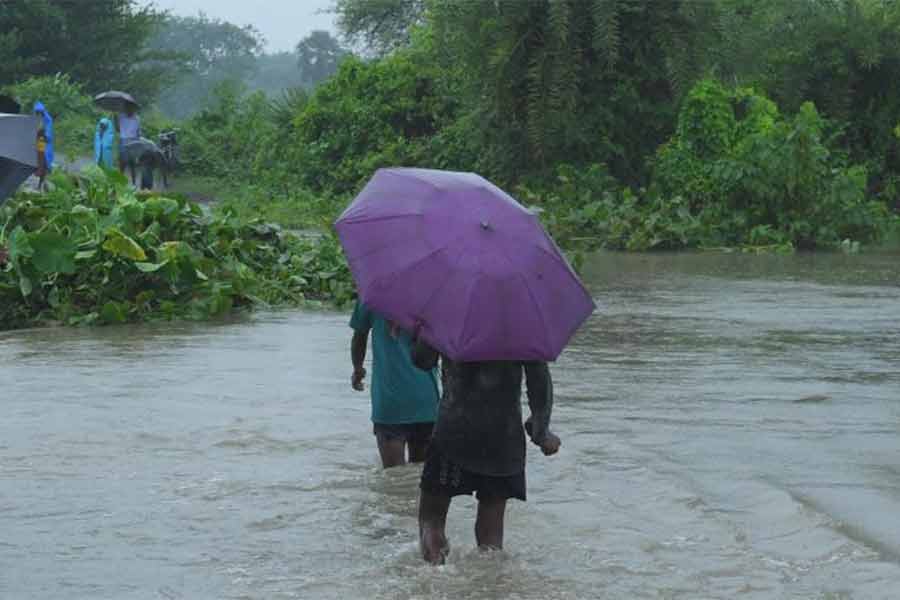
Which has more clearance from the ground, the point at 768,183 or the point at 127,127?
the point at 127,127

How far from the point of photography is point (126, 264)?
12.9 metres

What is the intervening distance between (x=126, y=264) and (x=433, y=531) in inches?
292

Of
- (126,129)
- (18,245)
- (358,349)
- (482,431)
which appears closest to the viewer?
(482,431)

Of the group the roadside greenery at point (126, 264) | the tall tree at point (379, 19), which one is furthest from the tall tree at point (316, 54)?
the roadside greenery at point (126, 264)

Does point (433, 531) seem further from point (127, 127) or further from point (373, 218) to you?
point (127, 127)

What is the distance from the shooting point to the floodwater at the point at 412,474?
19.9ft

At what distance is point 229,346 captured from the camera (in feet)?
38.4

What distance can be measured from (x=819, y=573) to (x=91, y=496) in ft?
10.4

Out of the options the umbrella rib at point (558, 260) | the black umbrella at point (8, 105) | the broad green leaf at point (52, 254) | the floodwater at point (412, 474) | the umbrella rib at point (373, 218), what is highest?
the black umbrella at point (8, 105)

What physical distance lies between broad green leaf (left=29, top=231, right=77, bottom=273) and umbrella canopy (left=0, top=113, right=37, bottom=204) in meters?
6.34

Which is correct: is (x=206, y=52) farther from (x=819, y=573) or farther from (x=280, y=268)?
(x=819, y=573)

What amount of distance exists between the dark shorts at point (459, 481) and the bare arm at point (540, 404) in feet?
0.50

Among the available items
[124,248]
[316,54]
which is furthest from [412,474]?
[316,54]

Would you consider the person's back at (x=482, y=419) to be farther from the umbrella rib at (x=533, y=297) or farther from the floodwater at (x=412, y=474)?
the floodwater at (x=412, y=474)
